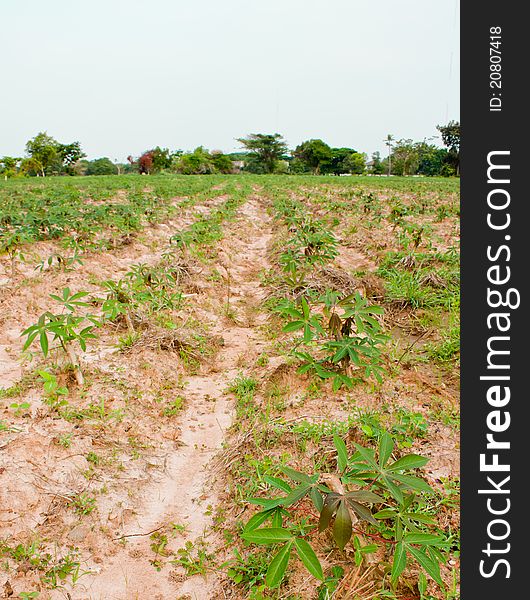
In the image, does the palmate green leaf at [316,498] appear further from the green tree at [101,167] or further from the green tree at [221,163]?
the green tree at [101,167]

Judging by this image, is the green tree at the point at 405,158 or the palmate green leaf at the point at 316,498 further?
the green tree at the point at 405,158

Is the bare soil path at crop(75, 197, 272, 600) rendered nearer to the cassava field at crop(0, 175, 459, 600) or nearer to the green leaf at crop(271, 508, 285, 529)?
the cassava field at crop(0, 175, 459, 600)

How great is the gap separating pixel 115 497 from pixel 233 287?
12.1ft

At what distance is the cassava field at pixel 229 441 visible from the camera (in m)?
1.58

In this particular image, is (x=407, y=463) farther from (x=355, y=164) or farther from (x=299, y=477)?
(x=355, y=164)

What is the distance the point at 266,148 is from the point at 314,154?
246 inches

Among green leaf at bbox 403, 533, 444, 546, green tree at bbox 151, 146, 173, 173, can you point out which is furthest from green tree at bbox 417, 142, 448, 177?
green leaf at bbox 403, 533, 444, 546

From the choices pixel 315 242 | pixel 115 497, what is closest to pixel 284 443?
pixel 115 497

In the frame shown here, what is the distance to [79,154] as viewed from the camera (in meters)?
43.4

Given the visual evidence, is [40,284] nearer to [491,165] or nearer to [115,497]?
[115,497]

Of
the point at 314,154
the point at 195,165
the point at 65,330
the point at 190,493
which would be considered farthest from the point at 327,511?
the point at 314,154

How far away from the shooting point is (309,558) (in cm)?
127

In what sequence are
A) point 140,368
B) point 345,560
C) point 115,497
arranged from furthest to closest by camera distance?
point 140,368
point 115,497
point 345,560

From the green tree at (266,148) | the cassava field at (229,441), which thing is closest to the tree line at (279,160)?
the green tree at (266,148)
